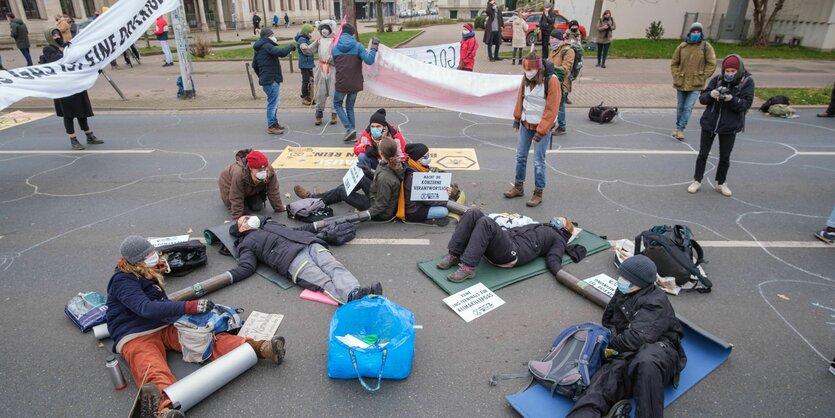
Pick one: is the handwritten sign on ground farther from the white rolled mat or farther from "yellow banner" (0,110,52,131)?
"yellow banner" (0,110,52,131)

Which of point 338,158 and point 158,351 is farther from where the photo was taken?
point 338,158

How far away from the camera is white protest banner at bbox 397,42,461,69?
12.1m

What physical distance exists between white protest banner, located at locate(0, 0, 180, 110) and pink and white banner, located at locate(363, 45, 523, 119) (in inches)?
181

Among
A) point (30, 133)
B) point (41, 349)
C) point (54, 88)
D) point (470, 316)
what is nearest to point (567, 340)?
point (470, 316)

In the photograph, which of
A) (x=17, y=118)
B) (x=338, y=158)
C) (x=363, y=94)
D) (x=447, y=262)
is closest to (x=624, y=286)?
(x=447, y=262)

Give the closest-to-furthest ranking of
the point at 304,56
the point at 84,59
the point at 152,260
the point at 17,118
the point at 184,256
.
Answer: the point at 152,260 < the point at 184,256 < the point at 84,59 < the point at 17,118 < the point at 304,56

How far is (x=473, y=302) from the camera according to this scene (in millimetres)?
4730

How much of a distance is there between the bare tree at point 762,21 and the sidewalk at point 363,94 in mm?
4895

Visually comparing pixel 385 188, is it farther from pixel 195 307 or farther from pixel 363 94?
pixel 363 94

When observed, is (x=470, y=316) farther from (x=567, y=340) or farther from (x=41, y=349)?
(x=41, y=349)

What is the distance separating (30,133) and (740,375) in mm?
13559

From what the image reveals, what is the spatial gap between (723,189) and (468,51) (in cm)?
774

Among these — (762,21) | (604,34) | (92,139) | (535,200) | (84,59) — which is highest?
(762,21)

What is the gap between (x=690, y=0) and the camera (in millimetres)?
26781
